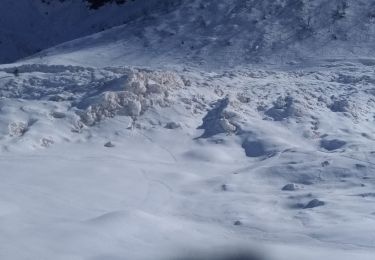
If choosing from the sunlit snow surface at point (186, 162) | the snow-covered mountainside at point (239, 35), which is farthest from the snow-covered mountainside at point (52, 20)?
the sunlit snow surface at point (186, 162)

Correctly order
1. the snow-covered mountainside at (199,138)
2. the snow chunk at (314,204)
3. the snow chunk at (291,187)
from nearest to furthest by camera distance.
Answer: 1. the snow-covered mountainside at (199,138)
2. the snow chunk at (314,204)
3. the snow chunk at (291,187)

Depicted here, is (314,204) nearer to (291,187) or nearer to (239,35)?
(291,187)

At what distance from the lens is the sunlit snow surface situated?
19.6 feet

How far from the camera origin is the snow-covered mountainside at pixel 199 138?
6.08 metres

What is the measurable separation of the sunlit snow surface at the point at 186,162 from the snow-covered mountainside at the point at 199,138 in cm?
2

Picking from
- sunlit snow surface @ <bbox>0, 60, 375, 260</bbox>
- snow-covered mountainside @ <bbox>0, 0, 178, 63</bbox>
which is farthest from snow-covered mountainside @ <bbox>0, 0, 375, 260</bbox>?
snow-covered mountainside @ <bbox>0, 0, 178, 63</bbox>

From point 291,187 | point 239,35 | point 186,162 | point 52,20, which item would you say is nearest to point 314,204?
point 291,187

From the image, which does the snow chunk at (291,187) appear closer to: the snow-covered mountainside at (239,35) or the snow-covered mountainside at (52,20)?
the snow-covered mountainside at (239,35)

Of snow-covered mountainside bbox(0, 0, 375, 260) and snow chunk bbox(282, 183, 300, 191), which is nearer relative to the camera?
snow-covered mountainside bbox(0, 0, 375, 260)

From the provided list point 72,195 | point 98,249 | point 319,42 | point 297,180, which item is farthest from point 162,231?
point 319,42

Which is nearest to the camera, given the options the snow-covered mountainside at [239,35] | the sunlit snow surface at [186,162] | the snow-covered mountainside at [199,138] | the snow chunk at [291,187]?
the sunlit snow surface at [186,162]

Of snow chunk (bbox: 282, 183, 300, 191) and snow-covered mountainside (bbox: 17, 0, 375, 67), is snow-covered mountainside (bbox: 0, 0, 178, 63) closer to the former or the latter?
snow-covered mountainside (bbox: 17, 0, 375, 67)

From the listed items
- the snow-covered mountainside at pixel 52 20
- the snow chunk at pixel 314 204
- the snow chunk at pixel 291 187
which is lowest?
the snow chunk at pixel 314 204

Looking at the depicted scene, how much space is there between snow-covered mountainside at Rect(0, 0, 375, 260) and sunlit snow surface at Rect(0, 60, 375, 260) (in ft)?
0.08
